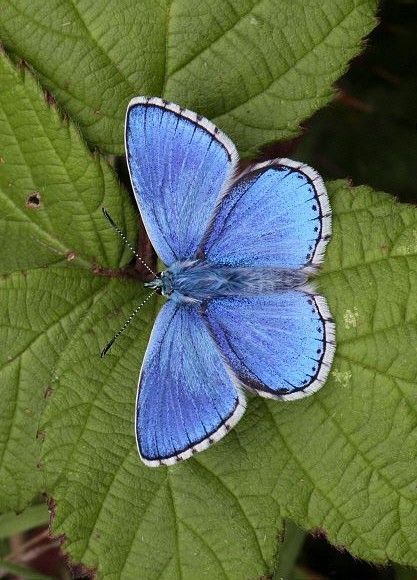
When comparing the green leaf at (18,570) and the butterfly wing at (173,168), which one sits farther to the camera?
the green leaf at (18,570)

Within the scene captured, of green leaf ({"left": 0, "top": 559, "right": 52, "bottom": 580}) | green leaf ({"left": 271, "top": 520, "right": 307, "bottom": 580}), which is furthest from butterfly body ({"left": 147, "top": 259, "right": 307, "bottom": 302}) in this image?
green leaf ({"left": 0, "top": 559, "right": 52, "bottom": 580})

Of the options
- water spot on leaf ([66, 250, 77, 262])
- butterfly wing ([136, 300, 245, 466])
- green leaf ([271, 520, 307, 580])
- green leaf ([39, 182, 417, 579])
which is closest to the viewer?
butterfly wing ([136, 300, 245, 466])

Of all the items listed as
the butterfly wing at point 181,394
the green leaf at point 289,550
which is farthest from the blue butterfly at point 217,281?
the green leaf at point 289,550

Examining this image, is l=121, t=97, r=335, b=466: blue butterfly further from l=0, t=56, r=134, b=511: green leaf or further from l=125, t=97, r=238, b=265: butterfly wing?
l=0, t=56, r=134, b=511: green leaf

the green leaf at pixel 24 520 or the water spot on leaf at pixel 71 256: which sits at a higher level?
the water spot on leaf at pixel 71 256

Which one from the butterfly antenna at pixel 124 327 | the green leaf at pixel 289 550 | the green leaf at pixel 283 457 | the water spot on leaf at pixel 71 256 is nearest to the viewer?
the green leaf at pixel 283 457

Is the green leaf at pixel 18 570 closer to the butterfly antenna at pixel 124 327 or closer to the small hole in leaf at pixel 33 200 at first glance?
the butterfly antenna at pixel 124 327

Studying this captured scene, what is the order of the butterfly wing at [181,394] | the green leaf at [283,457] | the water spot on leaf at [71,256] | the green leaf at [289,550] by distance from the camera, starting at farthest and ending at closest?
the green leaf at [289,550] < the water spot on leaf at [71,256] < the green leaf at [283,457] < the butterfly wing at [181,394]

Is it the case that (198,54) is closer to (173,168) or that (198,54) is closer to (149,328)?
(173,168)
